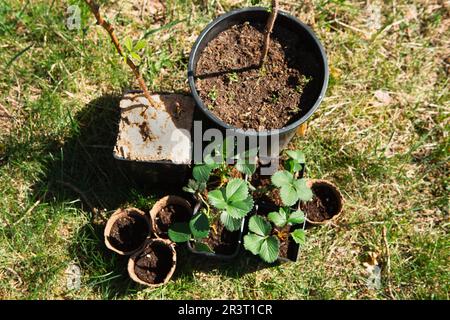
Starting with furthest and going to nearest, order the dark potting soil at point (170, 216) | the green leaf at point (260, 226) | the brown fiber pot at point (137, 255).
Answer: the dark potting soil at point (170, 216) < the brown fiber pot at point (137, 255) < the green leaf at point (260, 226)

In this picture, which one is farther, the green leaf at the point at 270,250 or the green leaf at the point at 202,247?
the green leaf at the point at 202,247

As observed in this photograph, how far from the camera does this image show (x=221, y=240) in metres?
2.11

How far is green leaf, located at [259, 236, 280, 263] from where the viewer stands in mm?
1845

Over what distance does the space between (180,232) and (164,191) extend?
0.38 metres

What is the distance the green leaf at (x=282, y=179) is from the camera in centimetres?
186

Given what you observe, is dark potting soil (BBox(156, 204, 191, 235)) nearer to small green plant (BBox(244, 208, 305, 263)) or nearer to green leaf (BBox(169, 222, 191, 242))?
green leaf (BBox(169, 222, 191, 242))

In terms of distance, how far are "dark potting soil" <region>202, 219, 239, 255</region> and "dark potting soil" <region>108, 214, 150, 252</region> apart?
0.28 meters

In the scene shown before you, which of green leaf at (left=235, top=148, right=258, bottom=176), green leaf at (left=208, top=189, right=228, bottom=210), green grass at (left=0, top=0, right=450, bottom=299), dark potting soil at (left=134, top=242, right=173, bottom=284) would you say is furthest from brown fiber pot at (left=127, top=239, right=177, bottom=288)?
green leaf at (left=235, top=148, right=258, bottom=176)

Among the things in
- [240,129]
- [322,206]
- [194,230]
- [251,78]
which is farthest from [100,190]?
[322,206]

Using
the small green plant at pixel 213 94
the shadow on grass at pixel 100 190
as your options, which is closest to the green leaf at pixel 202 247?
the shadow on grass at pixel 100 190

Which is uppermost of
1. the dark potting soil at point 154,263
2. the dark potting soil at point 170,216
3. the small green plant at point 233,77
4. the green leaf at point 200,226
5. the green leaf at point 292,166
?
the small green plant at point 233,77

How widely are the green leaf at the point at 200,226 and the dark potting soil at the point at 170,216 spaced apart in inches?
10.6

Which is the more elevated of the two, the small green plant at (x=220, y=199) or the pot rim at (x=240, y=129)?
the pot rim at (x=240, y=129)

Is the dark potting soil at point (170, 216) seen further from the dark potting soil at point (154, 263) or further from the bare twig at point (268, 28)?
the bare twig at point (268, 28)
